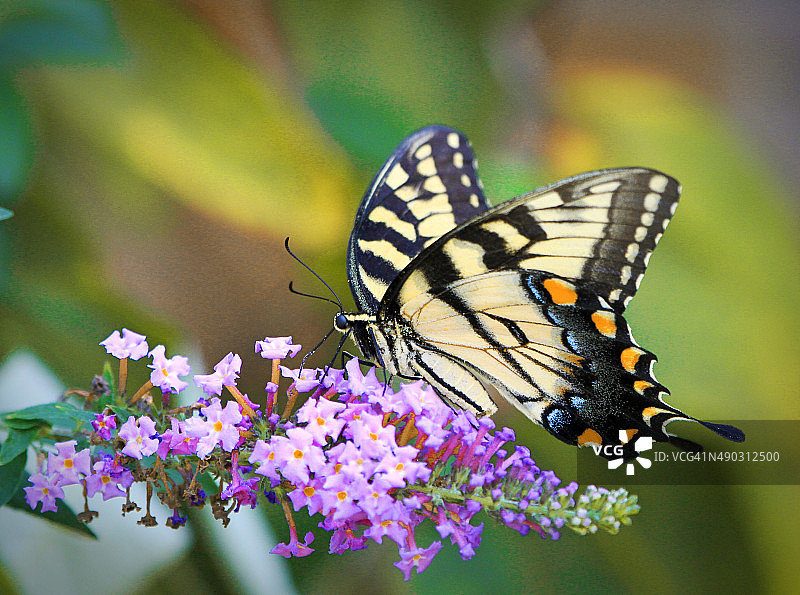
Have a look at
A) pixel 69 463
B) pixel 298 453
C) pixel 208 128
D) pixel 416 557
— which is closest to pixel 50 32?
pixel 208 128

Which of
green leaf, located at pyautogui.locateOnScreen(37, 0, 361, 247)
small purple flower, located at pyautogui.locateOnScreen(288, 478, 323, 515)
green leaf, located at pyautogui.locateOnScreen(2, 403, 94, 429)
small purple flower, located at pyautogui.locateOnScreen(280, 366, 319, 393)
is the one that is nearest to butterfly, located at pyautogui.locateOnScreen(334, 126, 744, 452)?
small purple flower, located at pyautogui.locateOnScreen(280, 366, 319, 393)

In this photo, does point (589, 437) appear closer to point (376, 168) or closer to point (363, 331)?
point (363, 331)

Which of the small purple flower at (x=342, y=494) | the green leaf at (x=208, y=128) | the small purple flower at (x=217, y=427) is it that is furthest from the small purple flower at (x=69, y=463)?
the green leaf at (x=208, y=128)

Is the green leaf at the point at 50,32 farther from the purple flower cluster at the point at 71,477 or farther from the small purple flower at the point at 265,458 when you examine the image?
the small purple flower at the point at 265,458

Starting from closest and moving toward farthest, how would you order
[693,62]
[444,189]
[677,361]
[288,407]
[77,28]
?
[288,407], [444,189], [77,28], [677,361], [693,62]

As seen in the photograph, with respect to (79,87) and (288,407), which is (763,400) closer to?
(288,407)

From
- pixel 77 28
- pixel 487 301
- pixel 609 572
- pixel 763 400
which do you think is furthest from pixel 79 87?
pixel 763 400
